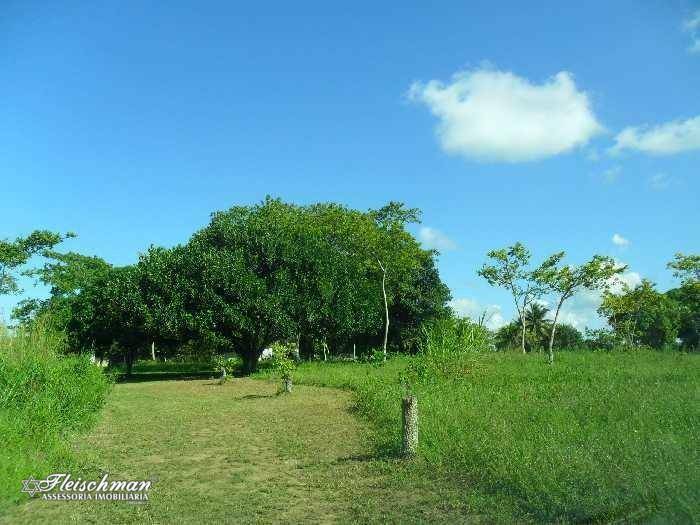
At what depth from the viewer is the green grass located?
5324 millimetres

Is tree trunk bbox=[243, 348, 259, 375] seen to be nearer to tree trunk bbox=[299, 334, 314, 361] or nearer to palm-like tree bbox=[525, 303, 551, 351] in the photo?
tree trunk bbox=[299, 334, 314, 361]

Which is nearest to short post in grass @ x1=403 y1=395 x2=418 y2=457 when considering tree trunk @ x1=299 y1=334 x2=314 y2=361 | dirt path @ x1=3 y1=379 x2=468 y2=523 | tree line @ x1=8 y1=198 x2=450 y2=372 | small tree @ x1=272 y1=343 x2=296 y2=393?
dirt path @ x1=3 y1=379 x2=468 y2=523

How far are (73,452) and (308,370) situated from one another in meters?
17.1

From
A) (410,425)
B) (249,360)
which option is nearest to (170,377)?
(249,360)

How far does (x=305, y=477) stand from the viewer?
7.56 meters

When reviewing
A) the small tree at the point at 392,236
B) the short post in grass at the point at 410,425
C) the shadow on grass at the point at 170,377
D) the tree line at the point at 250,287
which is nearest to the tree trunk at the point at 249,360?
the tree line at the point at 250,287

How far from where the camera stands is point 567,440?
742cm

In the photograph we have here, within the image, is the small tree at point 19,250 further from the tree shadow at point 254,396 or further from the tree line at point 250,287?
the tree shadow at point 254,396

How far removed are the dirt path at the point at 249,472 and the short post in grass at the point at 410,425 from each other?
1.29ft

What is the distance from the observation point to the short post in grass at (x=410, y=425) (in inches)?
327

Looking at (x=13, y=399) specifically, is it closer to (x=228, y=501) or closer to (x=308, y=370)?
(x=228, y=501)

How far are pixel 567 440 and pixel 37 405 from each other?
8817 mm

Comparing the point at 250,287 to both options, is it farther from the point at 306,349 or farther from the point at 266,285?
the point at 306,349

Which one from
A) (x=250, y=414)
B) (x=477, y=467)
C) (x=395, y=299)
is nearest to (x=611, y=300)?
(x=395, y=299)
